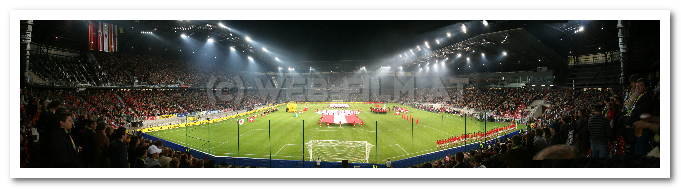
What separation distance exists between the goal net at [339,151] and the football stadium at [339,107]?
10 centimetres

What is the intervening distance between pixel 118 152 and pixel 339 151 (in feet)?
30.3

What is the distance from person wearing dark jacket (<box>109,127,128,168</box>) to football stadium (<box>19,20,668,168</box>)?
0.02 meters

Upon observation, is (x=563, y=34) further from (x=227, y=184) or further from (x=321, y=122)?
(x=227, y=184)

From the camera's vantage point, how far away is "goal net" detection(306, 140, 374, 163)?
11570 mm

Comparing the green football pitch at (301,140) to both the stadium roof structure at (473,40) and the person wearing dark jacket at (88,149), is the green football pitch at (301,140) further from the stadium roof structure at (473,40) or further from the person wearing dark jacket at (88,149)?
the stadium roof structure at (473,40)

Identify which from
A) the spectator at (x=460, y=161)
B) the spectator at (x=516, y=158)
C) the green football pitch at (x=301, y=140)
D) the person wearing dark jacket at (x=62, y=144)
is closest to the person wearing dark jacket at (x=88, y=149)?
the person wearing dark jacket at (x=62, y=144)

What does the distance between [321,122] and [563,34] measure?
727 inches

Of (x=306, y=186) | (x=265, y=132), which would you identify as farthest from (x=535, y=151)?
(x=265, y=132)

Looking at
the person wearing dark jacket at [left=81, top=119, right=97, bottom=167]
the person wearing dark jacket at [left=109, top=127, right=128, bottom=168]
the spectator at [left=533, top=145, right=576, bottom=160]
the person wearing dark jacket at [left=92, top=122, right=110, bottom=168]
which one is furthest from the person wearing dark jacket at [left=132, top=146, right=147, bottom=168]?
the spectator at [left=533, top=145, right=576, bottom=160]

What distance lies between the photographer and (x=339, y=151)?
496 inches

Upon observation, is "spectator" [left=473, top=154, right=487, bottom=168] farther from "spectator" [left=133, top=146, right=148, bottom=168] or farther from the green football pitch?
"spectator" [left=133, top=146, right=148, bottom=168]

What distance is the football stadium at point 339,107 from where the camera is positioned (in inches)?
192
